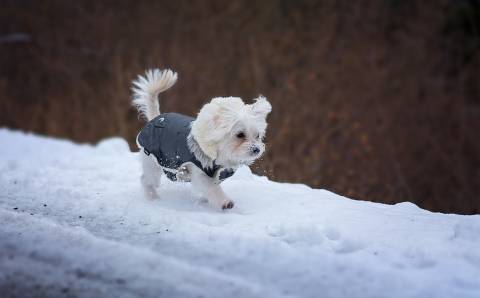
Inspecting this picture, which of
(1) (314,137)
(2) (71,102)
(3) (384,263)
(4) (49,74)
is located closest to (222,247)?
(3) (384,263)

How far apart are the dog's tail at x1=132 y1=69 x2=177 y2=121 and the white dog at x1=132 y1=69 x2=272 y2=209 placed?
0.33 m

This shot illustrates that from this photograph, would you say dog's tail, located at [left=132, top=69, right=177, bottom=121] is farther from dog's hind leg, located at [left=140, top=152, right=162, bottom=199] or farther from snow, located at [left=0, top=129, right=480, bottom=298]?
snow, located at [left=0, top=129, right=480, bottom=298]

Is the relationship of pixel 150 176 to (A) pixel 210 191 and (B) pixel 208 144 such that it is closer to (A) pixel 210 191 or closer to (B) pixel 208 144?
(A) pixel 210 191

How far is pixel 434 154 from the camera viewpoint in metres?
11.5

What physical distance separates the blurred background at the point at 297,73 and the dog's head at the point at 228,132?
5.33 m

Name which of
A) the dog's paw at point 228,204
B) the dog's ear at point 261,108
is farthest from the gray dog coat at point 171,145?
the dog's ear at point 261,108

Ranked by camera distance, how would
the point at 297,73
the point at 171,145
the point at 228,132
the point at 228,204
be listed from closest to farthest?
1. the point at 228,132
2. the point at 228,204
3. the point at 171,145
4. the point at 297,73

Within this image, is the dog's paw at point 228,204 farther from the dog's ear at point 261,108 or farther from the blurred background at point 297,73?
the blurred background at point 297,73

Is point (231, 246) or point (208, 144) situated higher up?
point (208, 144)

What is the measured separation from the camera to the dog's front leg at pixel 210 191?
465cm

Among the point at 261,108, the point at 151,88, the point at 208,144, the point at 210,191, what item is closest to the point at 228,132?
the point at 208,144

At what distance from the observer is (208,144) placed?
4.54 meters

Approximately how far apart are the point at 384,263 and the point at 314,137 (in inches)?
306

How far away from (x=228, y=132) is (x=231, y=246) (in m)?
1.14
